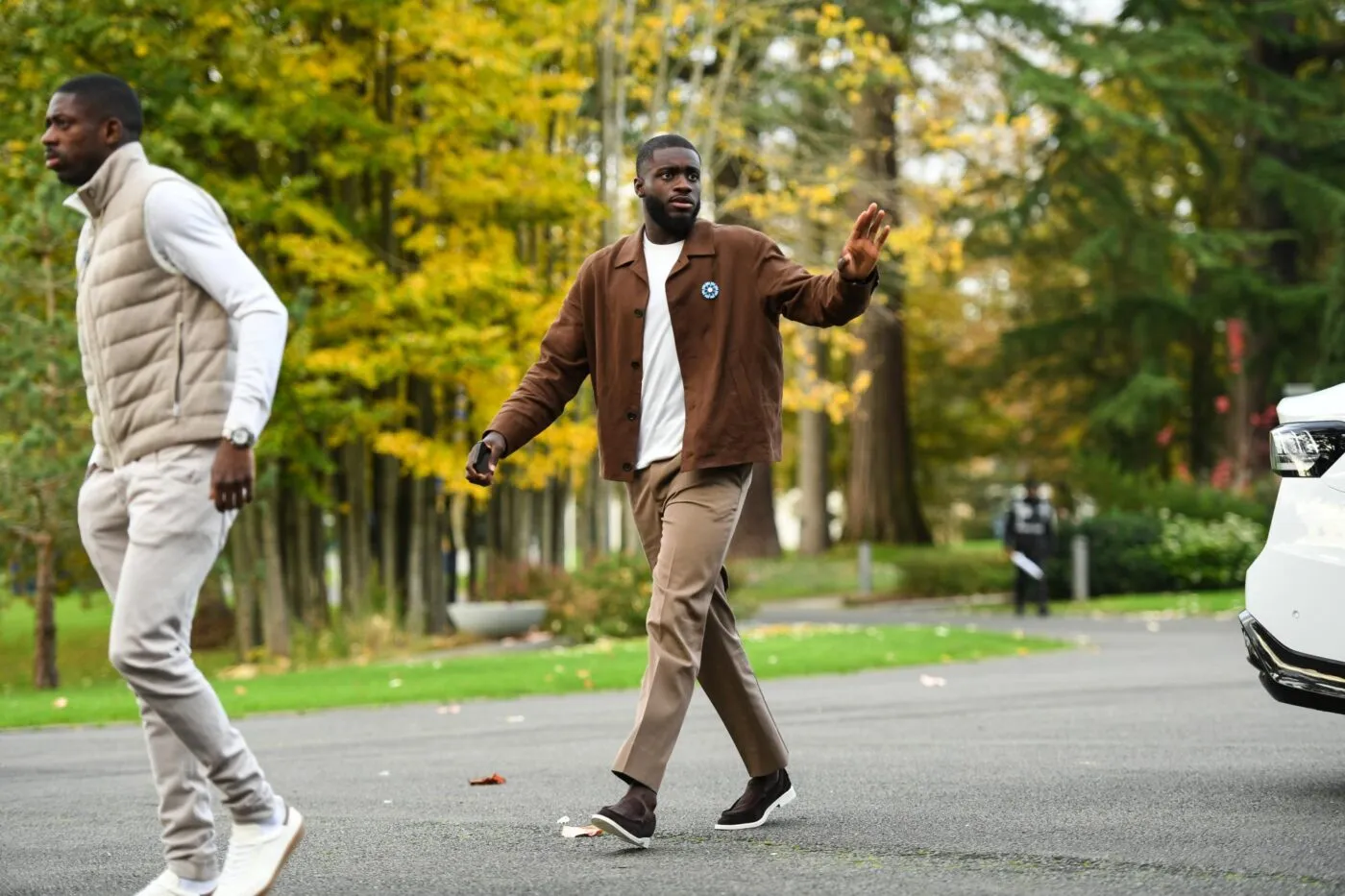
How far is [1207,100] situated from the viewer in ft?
114

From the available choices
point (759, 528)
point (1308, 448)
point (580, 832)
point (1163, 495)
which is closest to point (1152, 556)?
point (1163, 495)

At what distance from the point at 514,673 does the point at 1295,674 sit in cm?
964

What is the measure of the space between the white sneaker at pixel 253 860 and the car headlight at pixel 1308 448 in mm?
3511

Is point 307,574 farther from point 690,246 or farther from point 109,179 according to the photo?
point 109,179

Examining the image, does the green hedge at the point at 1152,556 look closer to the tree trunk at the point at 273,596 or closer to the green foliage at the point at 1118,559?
the green foliage at the point at 1118,559

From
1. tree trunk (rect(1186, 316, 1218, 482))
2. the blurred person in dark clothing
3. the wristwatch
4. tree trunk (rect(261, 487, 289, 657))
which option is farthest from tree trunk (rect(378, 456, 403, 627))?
tree trunk (rect(1186, 316, 1218, 482))

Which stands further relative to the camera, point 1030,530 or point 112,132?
point 1030,530

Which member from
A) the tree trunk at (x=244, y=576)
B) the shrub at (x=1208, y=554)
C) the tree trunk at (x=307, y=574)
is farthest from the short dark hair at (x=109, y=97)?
the shrub at (x=1208, y=554)

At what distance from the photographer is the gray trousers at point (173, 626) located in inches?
187

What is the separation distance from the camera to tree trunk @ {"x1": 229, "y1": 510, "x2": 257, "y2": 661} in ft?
66.3

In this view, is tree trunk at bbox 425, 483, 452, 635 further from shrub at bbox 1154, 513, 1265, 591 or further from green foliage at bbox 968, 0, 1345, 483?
green foliage at bbox 968, 0, 1345, 483

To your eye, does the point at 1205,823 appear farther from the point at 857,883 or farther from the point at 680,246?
the point at 680,246

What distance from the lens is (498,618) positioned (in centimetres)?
2162

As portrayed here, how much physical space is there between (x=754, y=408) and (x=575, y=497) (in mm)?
19989
